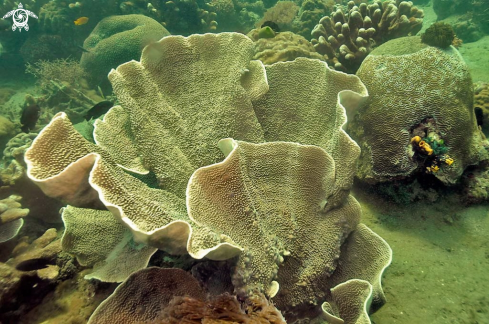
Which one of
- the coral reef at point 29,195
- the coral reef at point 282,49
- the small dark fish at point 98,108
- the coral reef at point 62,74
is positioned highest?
the coral reef at point 282,49

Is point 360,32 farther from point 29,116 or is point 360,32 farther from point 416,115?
point 29,116

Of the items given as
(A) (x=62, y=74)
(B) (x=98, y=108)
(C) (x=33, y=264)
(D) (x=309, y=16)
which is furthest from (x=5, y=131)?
(D) (x=309, y=16)

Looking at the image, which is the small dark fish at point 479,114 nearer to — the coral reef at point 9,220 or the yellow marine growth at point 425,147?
the yellow marine growth at point 425,147

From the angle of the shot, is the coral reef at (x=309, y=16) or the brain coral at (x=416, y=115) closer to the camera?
the brain coral at (x=416, y=115)

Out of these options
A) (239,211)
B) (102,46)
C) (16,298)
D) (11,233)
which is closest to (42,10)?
(102,46)

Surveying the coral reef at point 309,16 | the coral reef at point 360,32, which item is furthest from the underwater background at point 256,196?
the coral reef at point 309,16

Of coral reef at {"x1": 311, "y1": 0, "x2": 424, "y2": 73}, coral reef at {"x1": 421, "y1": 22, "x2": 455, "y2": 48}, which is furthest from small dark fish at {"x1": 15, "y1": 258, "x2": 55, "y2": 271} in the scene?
coral reef at {"x1": 311, "y1": 0, "x2": 424, "y2": 73}

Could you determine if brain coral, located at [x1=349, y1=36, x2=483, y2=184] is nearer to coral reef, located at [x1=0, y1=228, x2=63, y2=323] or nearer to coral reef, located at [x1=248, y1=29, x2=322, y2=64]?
coral reef, located at [x1=248, y1=29, x2=322, y2=64]
